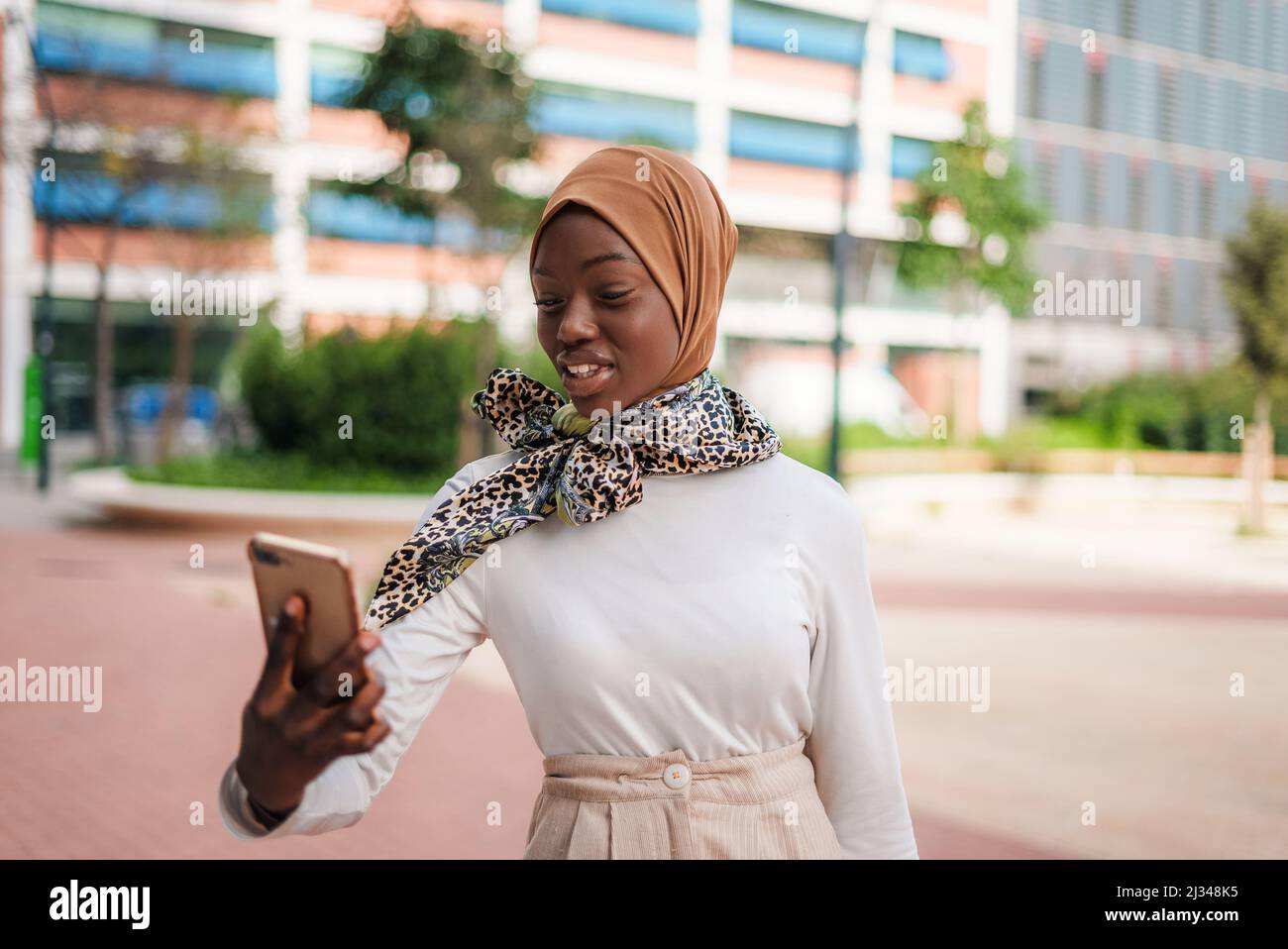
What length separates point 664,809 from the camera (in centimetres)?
168

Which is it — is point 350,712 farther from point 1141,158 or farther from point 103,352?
point 1141,158

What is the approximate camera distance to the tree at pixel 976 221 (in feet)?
85.0

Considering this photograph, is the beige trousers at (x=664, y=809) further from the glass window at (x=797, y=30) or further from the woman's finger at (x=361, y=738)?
the glass window at (x=797, y=30)

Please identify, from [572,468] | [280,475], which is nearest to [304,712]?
[572,468]

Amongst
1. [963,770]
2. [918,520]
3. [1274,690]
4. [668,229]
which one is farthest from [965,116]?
[668,229]

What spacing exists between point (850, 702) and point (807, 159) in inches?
1473

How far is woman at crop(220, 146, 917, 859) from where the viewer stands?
167 centimetres

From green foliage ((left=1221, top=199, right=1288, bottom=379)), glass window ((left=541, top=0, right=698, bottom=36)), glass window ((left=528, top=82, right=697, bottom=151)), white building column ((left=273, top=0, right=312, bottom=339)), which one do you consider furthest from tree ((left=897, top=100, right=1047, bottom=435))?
white building column ((left=273, top=0, right=312, bottom=339))

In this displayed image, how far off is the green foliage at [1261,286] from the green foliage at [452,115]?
30.0ft

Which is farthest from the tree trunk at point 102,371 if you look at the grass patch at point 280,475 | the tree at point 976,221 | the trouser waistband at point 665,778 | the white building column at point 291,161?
the trouser waistband at point 665,778

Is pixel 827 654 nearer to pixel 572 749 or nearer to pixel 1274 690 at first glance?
pixel 572 749

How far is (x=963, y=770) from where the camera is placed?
237 inches
